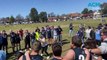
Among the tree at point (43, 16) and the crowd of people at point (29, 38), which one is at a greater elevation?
the crowd of people at point (29, 38)

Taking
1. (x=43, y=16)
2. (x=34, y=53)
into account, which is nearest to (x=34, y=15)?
(x=43, y=16)

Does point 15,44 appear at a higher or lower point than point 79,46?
lower

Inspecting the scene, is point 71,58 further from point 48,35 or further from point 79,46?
point 48,35

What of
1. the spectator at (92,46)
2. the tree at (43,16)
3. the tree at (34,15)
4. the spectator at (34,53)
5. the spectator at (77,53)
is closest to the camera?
the spectator at (77,53)

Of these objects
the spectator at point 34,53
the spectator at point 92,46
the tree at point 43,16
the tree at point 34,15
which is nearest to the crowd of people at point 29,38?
the spectator at point 34,53

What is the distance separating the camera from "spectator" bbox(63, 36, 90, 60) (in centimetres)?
701

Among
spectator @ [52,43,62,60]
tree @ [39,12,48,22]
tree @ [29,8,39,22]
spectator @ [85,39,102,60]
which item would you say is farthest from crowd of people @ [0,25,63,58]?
tree @ [29,8,39,22]

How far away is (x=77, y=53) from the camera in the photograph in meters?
7.09

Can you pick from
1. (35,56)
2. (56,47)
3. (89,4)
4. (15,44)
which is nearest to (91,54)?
(56,47)

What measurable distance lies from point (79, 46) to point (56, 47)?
0.52m

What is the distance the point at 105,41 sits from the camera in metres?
7.16

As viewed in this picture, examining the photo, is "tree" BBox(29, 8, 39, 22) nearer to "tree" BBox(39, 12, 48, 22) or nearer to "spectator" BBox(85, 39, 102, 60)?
"tree" BBox(39, 12, 48, 22)

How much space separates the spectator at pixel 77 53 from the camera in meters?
7.01

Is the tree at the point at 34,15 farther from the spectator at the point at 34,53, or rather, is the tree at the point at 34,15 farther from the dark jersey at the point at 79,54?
the dark jersey at the point at 79,54
